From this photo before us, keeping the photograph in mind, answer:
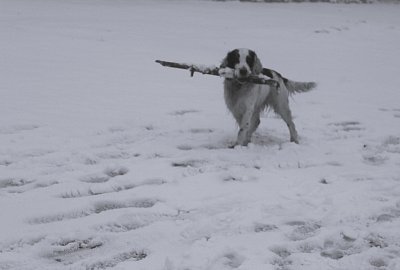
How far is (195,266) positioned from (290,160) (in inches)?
101

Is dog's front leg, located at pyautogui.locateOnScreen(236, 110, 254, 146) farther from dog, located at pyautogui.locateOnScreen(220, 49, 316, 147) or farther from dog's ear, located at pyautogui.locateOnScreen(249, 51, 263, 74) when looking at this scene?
dog's ear, located at pyautogui.locateOnScreen(249, 51, 263, 74)

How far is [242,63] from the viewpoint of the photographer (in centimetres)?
580

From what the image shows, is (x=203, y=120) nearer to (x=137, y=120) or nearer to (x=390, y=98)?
(x=137, y=120)

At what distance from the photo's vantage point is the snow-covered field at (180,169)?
138 inches

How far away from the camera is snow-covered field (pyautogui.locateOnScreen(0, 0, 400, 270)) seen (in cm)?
350

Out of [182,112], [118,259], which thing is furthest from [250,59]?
[118,259]

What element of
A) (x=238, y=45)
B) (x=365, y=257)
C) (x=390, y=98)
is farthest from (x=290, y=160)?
(x=238, y=45)

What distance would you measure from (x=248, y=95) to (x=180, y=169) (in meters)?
1.43

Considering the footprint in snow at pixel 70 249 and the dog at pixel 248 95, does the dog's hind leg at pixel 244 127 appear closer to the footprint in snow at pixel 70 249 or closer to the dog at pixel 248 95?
the dog at pixel 248 95

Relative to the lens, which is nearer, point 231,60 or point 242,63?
point 242,63

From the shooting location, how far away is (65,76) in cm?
943

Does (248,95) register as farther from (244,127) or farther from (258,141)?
(258,141)

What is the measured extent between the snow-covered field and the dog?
9.9 inches

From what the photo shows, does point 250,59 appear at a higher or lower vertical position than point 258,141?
higher
